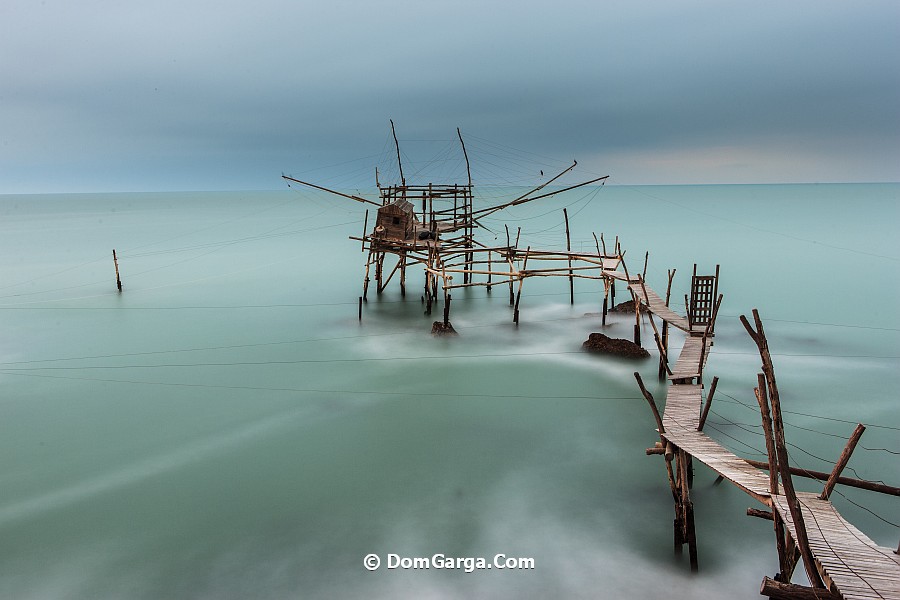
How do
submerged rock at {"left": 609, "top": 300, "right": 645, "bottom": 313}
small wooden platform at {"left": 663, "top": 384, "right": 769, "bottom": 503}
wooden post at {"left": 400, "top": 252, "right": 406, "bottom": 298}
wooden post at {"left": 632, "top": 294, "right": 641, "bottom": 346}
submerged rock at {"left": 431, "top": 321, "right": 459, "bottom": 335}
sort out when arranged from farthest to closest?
wooden post at {"left": 400, "top": 252, "right": 406, "bottom": 298} < submerged rock at {"left": 609, "top": 300, "right": 645, "bottom": 313} < submerged rock at {"left": 431, "top": 321, "right": 459, "bottom": 335} < wooden post at {"left": 632, "top": 294, "right": 641, "bottom": 346} < small wooden platform at {"left": 663, "top": 384, "right": 769, "bottom": 503}

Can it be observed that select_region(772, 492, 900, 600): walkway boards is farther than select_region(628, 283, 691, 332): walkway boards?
No

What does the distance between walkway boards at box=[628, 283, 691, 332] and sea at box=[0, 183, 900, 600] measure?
5.61 ft

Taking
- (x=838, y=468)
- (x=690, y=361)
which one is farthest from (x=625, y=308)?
(x=838, y=468)

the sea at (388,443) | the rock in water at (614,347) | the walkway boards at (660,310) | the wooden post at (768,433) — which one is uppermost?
the wooden post at (768,433)

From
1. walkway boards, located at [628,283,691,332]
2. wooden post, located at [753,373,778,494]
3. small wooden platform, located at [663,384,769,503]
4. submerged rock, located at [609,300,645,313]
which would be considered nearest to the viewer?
wooden post, located at [753,373,778,494]

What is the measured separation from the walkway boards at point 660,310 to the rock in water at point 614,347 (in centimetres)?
135

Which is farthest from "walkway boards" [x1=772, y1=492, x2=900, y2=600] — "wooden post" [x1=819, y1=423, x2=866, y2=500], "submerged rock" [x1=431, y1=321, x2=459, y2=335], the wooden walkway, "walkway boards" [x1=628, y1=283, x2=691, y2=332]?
"submerged rock" [x1=431, y1=321, x2=459, y2=335]

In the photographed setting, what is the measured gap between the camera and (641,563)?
9375 mm

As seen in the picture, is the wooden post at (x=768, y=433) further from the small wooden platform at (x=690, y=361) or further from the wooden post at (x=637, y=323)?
the wooden post at (x=637, y=323)

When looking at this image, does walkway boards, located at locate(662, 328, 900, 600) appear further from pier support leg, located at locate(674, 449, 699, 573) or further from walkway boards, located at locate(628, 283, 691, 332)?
walkway boards, located at locate(628, 283, 691, 332)

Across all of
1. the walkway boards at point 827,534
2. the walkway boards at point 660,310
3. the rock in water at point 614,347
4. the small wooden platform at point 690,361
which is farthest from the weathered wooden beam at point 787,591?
the rock in water at point 614,347

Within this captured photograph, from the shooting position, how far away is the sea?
9492 millimetres

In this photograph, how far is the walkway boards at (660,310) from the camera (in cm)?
1587

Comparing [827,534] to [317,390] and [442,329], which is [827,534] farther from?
[442,329]
